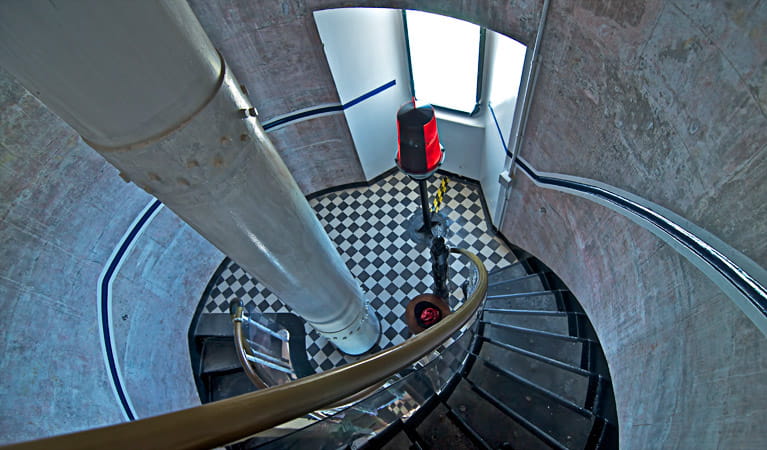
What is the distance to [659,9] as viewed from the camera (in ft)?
7.10

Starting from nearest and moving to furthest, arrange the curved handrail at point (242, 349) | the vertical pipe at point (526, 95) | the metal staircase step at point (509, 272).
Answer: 1. the vertical pipe at point (526, 95)
2. the curved handrail at point (242, 349)
3. the metal staircase step at point (509, 272)

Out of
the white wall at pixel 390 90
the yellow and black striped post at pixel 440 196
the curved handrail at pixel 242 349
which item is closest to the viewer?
the curved handrail at pixel 242 349

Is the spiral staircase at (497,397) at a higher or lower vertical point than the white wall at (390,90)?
lower

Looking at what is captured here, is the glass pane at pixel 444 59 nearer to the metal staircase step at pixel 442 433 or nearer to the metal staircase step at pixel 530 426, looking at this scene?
the metal staircase step at pixel 530 426

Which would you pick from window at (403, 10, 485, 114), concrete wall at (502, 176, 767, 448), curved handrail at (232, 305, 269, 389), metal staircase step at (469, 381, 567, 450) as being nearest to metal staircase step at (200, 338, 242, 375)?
curved handrail at (232, 305, 269, 389)

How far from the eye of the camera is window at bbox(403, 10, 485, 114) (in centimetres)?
515

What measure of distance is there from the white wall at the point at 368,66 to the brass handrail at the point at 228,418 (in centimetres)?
456

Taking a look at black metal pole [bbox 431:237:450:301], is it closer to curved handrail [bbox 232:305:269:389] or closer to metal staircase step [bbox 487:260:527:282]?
metal staircase step [bbox 487:260:527:282]

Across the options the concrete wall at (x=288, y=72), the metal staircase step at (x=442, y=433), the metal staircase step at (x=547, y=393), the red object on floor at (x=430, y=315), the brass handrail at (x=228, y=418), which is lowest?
the metal staircase step at (x=442, y=433)

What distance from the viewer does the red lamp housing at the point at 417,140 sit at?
14.6ft

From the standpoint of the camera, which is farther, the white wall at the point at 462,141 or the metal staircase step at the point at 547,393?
the white wall at the point at 462,141

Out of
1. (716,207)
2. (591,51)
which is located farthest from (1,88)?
(716,207)

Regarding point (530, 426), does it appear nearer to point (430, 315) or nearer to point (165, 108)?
point (430, 315)

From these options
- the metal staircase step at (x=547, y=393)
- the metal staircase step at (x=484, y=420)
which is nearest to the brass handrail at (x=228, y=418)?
the metal staircase step at (x=484, y=420)
